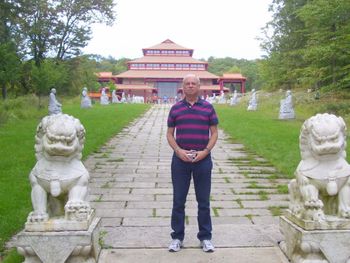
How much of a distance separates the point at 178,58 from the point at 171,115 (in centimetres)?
5323

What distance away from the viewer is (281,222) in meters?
3.75

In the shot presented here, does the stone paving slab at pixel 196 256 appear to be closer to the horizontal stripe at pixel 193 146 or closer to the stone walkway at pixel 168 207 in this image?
the stone walkway at pixel 168 207

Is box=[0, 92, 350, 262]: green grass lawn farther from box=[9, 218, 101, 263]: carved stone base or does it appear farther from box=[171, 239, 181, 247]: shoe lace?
box=[171, 239, 181, 247]: shoe lace

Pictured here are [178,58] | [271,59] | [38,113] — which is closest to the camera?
[38,113]

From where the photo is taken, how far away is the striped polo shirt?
3.61 meters

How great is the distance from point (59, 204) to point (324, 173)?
219 cm

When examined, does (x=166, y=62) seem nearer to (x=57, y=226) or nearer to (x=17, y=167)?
(x=17, y=167)

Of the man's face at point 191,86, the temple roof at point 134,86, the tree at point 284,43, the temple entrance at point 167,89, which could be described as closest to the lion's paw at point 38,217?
the man's face at point 191,86

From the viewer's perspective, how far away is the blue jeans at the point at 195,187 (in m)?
3.65

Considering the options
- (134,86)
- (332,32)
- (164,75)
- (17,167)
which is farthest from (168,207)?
(164,75)

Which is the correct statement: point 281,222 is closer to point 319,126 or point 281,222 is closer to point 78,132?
point 319,126

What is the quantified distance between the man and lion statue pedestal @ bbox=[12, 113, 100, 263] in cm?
74

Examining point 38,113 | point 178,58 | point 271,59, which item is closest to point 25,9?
point 38,113

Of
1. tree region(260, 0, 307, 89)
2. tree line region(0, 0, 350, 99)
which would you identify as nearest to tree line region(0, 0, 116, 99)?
tree line region(0, 0, 350, 99)
